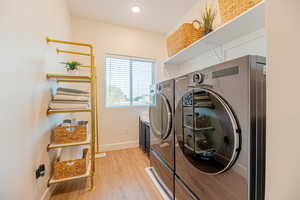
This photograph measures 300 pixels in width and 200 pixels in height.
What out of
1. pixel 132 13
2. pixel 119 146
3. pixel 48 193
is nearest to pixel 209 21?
pixel 132 13

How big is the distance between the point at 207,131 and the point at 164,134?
606mm

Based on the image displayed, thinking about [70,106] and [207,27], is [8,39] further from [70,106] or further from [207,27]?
[207,27]

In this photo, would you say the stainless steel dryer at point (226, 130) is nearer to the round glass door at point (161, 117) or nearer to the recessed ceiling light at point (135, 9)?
the round glass door at point (161, 117)

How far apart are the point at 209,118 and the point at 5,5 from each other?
4.91 ft

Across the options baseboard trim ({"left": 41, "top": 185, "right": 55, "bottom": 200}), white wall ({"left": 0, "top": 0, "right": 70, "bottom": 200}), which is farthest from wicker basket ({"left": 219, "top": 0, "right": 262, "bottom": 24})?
baseboard trim ({"left": 41, "top": 185, "right": 55, "bottom": 200})

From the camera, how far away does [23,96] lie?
37.2 inches

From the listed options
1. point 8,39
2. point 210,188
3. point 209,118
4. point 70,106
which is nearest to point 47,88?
point 70,106

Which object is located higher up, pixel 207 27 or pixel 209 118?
pixel 207 27

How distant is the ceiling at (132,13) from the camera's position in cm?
200

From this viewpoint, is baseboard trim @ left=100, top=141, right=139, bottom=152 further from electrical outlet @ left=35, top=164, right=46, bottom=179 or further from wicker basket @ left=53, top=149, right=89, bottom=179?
electrical outlet @ left=35, top=164, right=46, bottom=179

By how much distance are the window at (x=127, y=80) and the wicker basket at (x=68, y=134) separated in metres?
1.19

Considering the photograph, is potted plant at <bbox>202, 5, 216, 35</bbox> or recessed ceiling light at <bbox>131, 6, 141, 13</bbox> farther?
recessed ceiling light at <bbox>131, 6, 141, 13</bbox>

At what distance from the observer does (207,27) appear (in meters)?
1.58

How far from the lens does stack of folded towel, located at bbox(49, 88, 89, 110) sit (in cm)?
140
